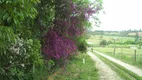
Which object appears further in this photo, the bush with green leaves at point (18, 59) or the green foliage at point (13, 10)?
the bush with green leaves at point (18, 59)

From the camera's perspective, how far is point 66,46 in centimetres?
1254

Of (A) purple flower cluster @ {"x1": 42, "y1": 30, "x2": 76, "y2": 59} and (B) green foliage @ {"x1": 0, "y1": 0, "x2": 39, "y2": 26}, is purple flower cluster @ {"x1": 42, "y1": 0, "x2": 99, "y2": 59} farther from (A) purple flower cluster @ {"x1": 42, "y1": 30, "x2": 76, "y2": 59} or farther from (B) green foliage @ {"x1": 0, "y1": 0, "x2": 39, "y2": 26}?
(B) green foliage @ {"x1": 0, "y1": 0, "x2": 39, "y2": 26}

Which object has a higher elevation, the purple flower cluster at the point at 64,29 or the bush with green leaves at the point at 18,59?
the purple flower cluster at the point at 64,29

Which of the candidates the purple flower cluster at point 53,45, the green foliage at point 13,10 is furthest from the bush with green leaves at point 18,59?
the green foliage at point 13,10

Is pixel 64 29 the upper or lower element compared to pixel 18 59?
upper

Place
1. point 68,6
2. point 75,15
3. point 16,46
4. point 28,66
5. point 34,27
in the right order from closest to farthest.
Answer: point 16,46 < point 28,66 < point 34,27 < point 68,6 < point 75,15

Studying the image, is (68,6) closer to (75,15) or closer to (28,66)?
(75,15)

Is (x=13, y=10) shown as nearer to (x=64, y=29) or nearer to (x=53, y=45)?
(x=53, y=45)

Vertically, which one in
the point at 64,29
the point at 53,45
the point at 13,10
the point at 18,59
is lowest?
the point at 18,59

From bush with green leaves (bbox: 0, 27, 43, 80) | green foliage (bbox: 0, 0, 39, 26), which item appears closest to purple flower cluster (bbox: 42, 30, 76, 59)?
bush with green leaves (bbox: 0, 27, 43, 80)

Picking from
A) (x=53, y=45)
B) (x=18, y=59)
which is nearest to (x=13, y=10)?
(x=18, y=59)

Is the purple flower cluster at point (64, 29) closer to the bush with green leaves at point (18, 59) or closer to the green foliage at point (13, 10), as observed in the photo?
the bush with green leaves at point (18, 59)

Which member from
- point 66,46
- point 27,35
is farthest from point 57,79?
point 27,35

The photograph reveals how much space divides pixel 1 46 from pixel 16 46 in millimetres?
4707
